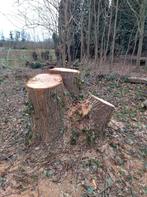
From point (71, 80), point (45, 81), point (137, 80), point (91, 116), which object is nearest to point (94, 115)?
point (91, 116)

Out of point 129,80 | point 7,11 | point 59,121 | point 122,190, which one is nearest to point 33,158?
point 59,121

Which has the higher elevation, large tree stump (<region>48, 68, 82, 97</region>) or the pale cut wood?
large tree stump (<region>48, 68, 82, 97</region>)

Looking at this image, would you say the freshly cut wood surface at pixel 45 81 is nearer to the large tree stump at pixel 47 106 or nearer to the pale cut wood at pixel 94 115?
the large tree stump at pixel 47 106

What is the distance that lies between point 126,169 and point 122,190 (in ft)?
0.92

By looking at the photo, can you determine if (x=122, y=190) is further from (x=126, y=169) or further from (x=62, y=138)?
(x=62, y=138)

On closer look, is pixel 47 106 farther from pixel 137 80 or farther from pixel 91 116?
pixel 137 80

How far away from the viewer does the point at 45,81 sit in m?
2.61

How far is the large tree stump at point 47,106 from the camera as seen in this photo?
2430 millimetres

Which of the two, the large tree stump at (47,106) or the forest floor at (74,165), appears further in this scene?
the large tree stump at (47,106)

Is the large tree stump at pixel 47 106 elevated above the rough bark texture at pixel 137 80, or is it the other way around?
the large tree stump at pixel 47 106

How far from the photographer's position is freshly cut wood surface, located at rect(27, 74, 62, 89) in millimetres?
2459

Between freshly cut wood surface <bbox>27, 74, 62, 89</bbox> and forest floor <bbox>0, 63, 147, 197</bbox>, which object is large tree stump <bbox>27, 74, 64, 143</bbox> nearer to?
freshly cut wood surface <bbox>27, 74, 62, 89</bbox>

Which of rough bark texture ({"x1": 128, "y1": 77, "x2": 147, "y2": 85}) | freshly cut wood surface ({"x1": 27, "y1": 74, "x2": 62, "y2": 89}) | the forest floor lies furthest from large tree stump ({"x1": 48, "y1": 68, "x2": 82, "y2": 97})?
rough bark texture ({"x1": 128, "y1": 77, "x2": 147, "y2": 85})

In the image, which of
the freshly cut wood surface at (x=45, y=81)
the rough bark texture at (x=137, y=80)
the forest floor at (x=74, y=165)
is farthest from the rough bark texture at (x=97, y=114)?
the rough bark texture at (x=137, y=80)
